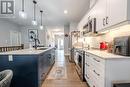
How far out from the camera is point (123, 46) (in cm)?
225

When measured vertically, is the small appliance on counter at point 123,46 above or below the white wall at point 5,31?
below

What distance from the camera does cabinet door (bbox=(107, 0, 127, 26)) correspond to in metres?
1.93

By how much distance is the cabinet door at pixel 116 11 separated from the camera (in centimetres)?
193

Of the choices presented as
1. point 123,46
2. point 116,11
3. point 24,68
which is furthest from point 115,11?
point 24,68

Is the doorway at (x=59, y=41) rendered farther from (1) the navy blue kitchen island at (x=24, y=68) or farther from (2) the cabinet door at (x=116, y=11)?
(2) the cabinet door at (x=116, y=11)

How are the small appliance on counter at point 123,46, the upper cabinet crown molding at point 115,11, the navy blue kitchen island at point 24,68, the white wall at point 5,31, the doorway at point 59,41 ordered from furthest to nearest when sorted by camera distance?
the doorway at point 59,41 → the white wall at point 5,31 → the navy blue kitchen island at point 24,68 → the small appliance on counter at point 123,46 → the upper cabinet crown molding at point 115,11

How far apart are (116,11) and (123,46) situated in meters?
0.60

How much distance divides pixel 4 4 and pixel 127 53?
4.45 m

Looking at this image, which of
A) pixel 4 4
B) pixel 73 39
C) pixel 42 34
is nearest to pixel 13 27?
pixel 42 34

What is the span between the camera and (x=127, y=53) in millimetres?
2123

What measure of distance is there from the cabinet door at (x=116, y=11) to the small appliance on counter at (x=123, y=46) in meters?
0.33

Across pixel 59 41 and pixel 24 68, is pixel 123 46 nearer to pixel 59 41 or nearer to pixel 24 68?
pixel 24 68

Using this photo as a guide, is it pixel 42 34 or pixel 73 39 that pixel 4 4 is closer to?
pixel 73 39

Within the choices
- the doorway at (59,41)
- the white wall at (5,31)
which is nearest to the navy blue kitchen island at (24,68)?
the white wall at (5,31)
